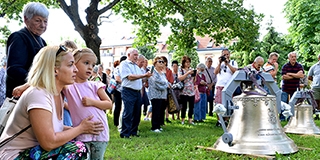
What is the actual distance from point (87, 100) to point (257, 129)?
9.47 feet

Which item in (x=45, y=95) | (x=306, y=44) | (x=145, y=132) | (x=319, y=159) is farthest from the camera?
(x=306, y=44)

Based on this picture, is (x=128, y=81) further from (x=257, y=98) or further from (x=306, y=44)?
(x=306, y=44)

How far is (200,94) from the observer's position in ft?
34.6

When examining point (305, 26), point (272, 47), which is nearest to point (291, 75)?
point (305, 26)

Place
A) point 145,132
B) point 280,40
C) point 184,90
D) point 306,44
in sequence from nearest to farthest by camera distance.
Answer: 1. point 145,132
2. point 184,90
3. point 306,44
4. point 280,40

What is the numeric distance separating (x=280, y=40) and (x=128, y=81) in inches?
1256

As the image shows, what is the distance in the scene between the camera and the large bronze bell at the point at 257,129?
4980 millimetres

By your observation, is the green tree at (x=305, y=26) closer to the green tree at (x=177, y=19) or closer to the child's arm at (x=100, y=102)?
the green tree at (x=177, y=19)

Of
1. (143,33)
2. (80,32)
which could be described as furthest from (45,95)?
(143,33)

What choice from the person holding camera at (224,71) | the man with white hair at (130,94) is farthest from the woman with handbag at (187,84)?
the man with white hair at (130,94)

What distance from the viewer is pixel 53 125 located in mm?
2400

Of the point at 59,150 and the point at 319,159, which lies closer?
the point at 59,150

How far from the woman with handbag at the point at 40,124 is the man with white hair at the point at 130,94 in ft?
15.4

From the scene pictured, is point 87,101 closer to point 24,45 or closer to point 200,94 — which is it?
point 24,45
